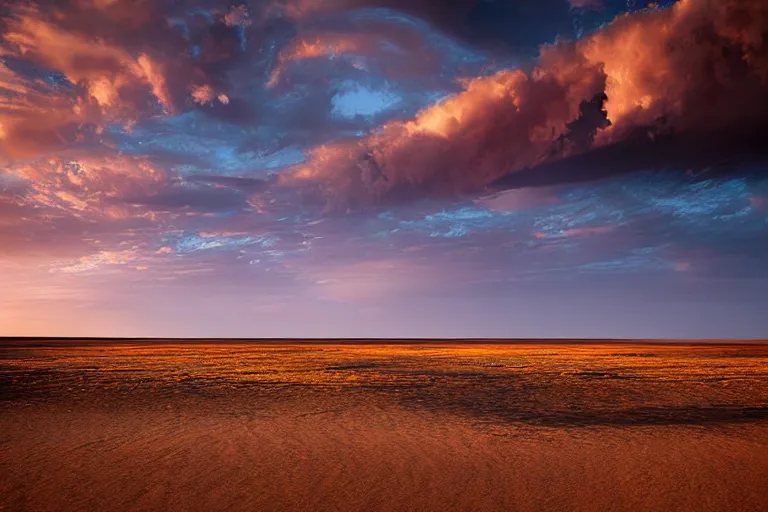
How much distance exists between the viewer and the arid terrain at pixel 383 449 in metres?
8.11

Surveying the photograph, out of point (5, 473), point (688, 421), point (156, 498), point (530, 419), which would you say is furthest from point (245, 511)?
point (688, 421)

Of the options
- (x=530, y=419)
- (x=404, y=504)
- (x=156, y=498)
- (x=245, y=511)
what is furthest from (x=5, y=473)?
(x=530, y=419)

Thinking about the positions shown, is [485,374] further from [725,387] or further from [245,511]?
[245,511]

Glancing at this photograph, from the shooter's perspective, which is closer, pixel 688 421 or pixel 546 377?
pixel 688 421

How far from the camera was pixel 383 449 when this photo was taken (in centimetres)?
1110

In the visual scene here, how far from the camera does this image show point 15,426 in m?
13.8

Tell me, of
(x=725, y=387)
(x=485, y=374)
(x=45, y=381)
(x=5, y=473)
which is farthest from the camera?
(x=485, y=374)

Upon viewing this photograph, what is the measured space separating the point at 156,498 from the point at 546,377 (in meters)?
22.3

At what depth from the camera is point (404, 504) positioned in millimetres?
7836

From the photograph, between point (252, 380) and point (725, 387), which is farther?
point (252, 380)

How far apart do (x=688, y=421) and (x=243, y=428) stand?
1209 centimetres

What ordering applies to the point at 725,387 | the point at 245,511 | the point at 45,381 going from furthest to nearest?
the point at 45,381, the point at 725,387, the point at 245,511

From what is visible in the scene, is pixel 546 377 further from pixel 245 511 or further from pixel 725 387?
pixel 245 511

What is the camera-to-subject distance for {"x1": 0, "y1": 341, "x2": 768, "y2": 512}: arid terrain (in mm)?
8109
